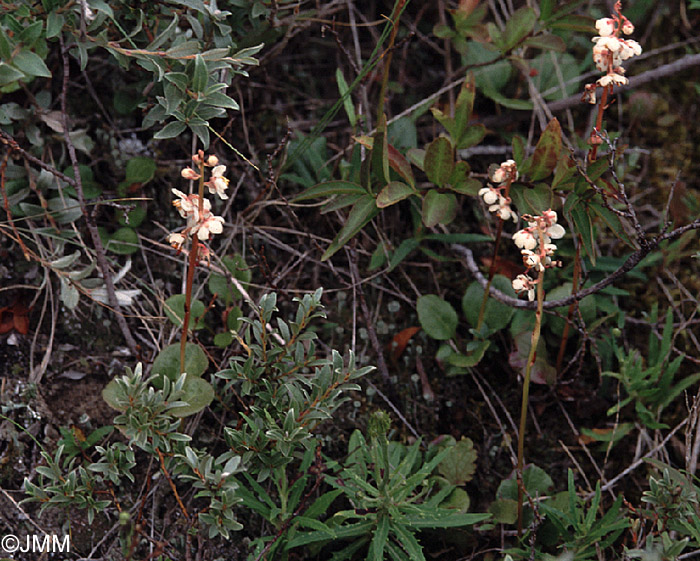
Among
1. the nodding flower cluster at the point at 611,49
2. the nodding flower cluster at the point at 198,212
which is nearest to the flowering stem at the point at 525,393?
the nodding flower cluster at the point at 611,49

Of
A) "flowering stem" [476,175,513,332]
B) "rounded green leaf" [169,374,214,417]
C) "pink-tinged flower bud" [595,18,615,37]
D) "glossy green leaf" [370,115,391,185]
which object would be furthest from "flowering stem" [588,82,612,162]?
"rounded green leaf" [169,374,214,417]

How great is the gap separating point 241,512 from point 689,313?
1.83 m

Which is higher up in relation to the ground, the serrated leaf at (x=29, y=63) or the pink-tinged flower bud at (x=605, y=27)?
the pink-tinged flower bud at (x=605, y=27)

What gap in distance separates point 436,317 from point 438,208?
1.38ft

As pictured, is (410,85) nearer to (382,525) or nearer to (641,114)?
(641,114)

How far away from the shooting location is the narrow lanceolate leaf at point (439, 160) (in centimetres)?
207

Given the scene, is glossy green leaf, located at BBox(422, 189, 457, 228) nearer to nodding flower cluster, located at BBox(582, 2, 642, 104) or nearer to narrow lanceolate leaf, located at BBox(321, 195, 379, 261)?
narrow lanceolate leaf, located at BBox(321, 195, 379, 261)

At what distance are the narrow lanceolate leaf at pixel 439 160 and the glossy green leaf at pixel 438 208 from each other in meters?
0.05

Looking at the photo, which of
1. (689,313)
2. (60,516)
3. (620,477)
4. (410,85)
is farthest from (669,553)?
(410,85)

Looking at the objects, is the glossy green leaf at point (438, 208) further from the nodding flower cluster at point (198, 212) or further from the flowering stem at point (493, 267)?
the nodding flower cluster at point (198, 212)

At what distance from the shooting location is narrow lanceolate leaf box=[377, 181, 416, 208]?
2002mm

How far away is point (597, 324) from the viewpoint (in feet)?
7.30

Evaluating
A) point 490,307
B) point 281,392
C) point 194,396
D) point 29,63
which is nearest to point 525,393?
point 490,307

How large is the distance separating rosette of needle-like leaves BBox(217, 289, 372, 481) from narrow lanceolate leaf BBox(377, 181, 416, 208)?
0.38 m
